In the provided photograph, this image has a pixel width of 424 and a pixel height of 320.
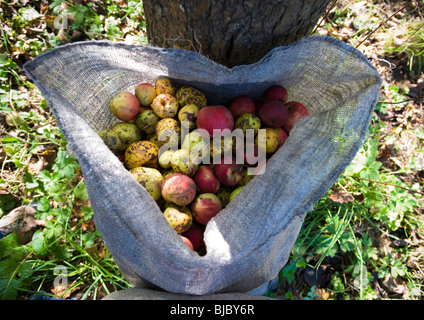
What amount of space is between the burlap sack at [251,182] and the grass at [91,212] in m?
0.66

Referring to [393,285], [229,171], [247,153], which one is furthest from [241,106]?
[393,285]

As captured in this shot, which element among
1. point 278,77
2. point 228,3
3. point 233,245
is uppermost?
point 228,3

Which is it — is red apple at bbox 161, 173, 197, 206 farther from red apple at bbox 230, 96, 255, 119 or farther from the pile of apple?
red apple at bbox 230, 96, 255, 119

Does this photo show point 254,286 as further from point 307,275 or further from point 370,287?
point 370,287

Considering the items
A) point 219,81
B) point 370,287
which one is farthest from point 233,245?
point 370,287

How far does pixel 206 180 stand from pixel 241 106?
510mm

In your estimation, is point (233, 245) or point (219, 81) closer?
point (233, 245)

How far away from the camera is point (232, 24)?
1306 millimetres

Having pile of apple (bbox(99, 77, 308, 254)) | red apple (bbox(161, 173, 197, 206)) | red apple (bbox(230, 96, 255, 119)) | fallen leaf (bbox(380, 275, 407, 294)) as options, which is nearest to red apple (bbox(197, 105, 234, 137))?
pile of apple (bbox(99, 77, 308, 254))

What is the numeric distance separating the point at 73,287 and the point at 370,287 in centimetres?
217

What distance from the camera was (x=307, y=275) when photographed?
80.2 inches

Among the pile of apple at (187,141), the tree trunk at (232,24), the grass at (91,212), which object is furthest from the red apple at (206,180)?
the grass at (91,212)

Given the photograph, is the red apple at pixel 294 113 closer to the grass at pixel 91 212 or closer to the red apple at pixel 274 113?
the red apple at pixel 274 113

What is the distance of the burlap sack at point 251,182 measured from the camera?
112 cm
